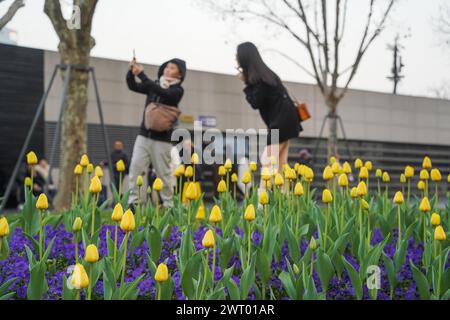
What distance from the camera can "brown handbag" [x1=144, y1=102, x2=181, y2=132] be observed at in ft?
17.8

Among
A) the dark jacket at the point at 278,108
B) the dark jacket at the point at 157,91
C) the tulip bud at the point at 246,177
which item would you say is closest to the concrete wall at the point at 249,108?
the dark jacket at the point at 157,91

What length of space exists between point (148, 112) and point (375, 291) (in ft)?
11.9

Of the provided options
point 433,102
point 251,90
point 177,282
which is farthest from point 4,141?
point 433,102

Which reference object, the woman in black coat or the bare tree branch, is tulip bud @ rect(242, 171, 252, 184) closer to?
the woman in black coat

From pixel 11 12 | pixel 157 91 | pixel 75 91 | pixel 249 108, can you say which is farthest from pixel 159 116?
pixel 249 108

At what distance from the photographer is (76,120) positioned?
749 centimetres

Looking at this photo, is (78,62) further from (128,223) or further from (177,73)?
(128,223)

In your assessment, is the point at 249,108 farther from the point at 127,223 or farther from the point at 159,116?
the point at 127,223

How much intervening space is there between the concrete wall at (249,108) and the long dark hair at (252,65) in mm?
10045

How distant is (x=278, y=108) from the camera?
481 centimetres

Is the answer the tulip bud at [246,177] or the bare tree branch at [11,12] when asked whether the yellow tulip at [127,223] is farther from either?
the bare tree branch at [11,12]

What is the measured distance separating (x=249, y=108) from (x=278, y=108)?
12.5 m

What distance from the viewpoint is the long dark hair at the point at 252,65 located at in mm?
4625

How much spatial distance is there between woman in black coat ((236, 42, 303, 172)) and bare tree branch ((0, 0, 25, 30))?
13.1ft
